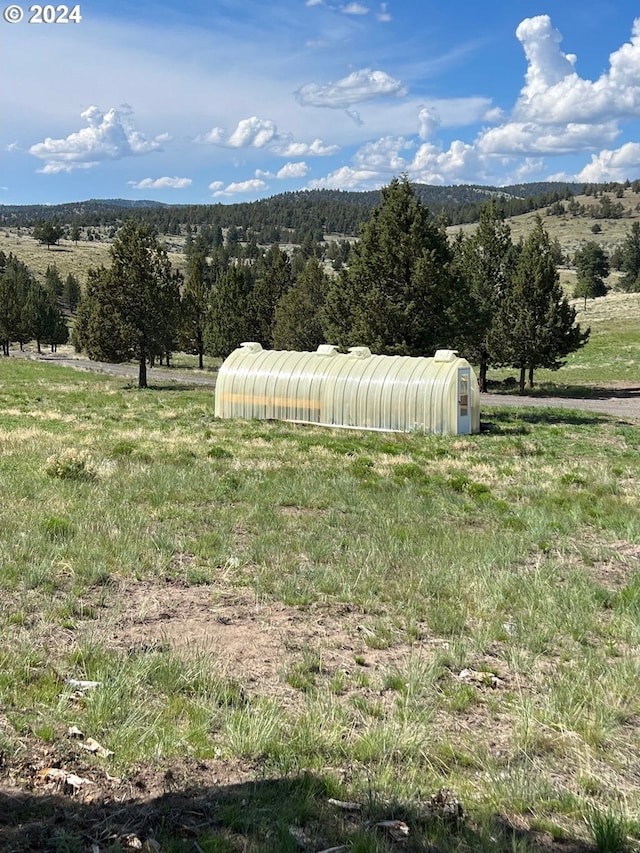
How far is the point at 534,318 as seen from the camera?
134 ft

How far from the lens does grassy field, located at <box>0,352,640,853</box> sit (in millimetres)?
4629

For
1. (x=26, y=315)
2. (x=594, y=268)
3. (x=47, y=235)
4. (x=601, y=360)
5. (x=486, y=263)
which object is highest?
(x=47, y=235)

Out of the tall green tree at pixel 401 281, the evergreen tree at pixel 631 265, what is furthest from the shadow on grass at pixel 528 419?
the evergreen tree at pixel 631 265

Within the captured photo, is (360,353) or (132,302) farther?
(132,302)

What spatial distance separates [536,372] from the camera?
2242 inches

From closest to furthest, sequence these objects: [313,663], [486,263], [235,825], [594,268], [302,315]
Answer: [235,825] < [313,663] < [486,263] < [302,315] < [594,268]

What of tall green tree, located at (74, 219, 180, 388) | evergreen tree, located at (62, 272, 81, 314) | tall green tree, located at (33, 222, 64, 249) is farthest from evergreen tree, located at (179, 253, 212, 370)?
tall green tree, located at (33, 222, 64, 249)

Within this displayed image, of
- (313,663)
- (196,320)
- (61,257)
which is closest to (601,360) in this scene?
(196,320)

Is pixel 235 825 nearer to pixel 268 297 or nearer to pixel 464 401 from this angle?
pixel 464 401

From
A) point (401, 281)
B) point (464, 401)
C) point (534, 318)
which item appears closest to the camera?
point (464, 401)

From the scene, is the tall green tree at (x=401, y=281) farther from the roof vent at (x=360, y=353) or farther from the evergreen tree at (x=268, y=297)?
the evergreen tree at (x=268, y=297)

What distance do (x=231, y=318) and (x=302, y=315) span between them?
8.43 m

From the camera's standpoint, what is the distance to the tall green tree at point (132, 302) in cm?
4241

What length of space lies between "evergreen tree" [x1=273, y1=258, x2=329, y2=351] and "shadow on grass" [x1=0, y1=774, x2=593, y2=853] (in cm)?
5450
